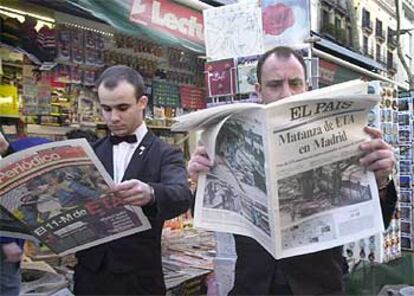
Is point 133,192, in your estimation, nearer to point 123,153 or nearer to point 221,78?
point 123,153

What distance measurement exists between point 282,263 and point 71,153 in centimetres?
71

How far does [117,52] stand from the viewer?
4395 mm

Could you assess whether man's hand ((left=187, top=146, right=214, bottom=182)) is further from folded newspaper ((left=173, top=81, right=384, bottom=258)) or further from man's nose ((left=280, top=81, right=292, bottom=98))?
man's nose ((left=280, top=81, right=292, bottom=98))

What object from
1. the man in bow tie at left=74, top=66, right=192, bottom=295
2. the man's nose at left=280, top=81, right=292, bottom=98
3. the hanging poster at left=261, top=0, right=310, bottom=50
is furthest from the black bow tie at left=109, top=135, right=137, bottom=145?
the hanging poster at left=261, top=0, right=310, bottom=50

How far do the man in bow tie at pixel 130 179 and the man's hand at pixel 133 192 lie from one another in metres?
0.11

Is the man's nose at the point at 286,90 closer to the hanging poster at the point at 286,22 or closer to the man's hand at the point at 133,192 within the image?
the man's hand at the point at 133,192

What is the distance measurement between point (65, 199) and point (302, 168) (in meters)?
0.79

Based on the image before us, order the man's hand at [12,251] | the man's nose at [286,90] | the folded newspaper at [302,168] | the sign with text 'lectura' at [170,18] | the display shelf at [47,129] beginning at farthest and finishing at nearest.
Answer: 1. the display shelf at [47,129]
2. the sign with text 'lectura' at [170,18]
3. the man's hand at [12,251]
4. the man's nose at [286,90]
5. the folded newspaper at [302,168]

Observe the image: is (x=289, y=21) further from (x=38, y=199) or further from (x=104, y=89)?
(x=38, y=199)

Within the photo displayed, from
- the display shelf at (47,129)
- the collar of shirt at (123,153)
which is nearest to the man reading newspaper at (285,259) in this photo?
the collar of shirt at (123,153)

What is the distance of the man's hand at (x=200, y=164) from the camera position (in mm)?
1505

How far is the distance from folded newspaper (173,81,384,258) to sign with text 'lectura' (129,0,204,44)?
1.90 meters

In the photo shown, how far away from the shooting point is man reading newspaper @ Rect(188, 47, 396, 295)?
1.53m

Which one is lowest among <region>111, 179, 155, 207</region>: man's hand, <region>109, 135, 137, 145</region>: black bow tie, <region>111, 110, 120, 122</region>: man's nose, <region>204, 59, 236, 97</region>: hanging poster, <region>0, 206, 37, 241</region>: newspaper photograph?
<region>0, 206, 37, 241</region>: newspaper photograph
